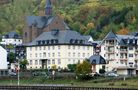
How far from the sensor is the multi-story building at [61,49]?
421 feet

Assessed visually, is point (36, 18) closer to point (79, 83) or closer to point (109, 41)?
point (109, 41)

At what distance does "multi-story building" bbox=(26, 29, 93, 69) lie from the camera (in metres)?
128

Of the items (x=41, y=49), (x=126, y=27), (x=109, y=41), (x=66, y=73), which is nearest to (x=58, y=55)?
(x=41, y=49)

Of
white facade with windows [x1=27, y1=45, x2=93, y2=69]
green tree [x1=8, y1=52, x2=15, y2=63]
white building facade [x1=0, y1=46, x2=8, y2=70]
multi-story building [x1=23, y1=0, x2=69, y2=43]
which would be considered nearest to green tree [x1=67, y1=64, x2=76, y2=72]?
white facade with windows [x1=27, y1=45, x2=93, y2=69]

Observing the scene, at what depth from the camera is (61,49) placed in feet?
421

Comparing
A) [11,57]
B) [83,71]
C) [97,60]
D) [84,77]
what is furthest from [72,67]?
[11,57]

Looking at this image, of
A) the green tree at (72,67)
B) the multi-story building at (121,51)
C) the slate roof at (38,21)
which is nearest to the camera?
the green tree at (72,67)

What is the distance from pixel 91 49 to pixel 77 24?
60579 millimetres

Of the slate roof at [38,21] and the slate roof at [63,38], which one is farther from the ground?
the slate roof at [38,21]

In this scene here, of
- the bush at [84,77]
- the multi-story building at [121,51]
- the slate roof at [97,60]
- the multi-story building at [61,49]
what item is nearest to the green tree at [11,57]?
the multi-story building at [61,49]

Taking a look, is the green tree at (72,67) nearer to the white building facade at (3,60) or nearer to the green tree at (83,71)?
the green tree at (83,71)

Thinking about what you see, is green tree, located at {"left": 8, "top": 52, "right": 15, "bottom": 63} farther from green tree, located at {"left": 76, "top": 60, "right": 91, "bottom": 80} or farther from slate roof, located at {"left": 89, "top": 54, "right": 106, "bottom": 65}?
green tree, located at {"left": 76, "top": 60, "right": 91, "bottom": 80}

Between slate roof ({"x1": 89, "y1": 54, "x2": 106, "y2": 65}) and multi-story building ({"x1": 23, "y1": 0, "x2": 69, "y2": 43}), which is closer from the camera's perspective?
slate roof ({"x1": 89, "y1": 54, "x2": 106, "y2": 65})

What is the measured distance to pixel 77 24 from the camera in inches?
7559
